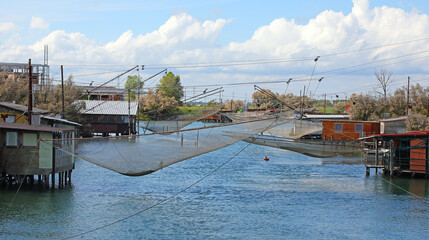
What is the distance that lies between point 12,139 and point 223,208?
1143 centimetres

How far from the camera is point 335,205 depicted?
1011 inches

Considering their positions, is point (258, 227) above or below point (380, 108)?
below

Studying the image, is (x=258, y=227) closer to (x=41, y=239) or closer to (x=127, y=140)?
(x=127, y=140)

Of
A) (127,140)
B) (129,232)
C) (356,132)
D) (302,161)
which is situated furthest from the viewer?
(356,132)

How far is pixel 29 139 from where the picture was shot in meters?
25.8

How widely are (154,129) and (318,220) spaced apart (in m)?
37.2

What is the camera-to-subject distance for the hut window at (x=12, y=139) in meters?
25.8

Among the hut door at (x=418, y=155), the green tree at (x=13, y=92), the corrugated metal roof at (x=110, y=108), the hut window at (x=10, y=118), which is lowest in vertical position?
the hut door at (x=418, y=155)

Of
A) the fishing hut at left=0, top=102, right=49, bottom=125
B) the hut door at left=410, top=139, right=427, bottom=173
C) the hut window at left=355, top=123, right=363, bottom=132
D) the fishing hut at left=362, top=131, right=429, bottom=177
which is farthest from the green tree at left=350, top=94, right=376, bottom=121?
the fishing hut at left=0, top=102, right=49, bottom=125

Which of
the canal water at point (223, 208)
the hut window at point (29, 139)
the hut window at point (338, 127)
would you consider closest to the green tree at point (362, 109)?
the hut window at point (338, 127)

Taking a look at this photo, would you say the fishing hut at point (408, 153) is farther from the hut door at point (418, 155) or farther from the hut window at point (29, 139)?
the hut window at point (29, 139)

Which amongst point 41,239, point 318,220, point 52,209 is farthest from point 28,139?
point 318,220

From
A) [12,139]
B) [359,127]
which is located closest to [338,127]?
[359,127]

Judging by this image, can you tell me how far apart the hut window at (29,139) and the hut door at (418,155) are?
79.2ft
